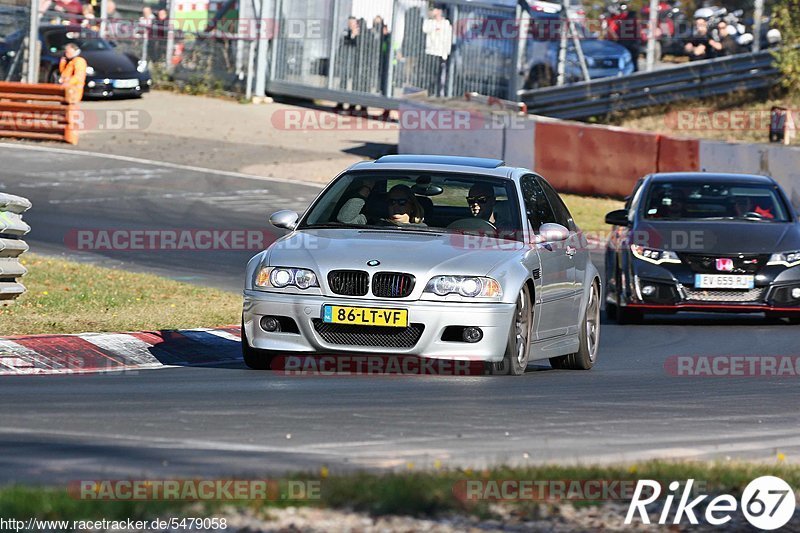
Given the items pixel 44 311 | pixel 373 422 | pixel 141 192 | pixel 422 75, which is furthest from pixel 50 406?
pixel 422 75

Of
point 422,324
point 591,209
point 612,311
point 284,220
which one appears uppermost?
point 284,220

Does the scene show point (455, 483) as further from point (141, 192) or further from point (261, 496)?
point (141, 192)

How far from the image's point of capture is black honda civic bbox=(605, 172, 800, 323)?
14117 mm

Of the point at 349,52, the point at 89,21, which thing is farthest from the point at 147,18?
the point at 349,52

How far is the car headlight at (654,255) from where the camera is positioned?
1428 cm

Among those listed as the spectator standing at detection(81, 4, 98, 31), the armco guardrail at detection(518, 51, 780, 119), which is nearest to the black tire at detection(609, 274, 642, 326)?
the armco guardrail at detection(518, 51, 780, 119)

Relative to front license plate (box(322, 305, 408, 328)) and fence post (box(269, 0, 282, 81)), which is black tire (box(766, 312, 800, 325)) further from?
fence post (box(269, 0, 282, 81))

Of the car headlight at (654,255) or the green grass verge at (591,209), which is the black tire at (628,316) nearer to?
the car headlight at (654,255)

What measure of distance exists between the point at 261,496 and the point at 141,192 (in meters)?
18.9

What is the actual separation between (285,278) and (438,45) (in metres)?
23.7

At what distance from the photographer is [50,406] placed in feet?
26.0

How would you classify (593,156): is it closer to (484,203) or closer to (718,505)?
(484,203)

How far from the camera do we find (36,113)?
29.0 meters

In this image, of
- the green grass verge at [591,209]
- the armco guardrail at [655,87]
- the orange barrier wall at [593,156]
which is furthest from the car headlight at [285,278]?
the armco guardrail at [655,87]
